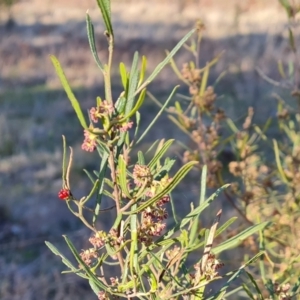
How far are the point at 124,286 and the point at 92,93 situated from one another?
5.24 meters

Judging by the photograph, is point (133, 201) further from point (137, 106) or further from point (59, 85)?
point (59, 85)

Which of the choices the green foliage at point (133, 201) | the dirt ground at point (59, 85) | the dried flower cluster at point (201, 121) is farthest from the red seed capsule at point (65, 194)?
the dirt ground at point (59, 85)

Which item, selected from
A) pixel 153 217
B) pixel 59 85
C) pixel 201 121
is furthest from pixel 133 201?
pixel 59 85

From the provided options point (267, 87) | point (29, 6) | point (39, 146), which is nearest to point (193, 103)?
point (39, 146)

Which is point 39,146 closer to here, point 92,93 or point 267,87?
point 92,93

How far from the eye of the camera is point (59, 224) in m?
3.39

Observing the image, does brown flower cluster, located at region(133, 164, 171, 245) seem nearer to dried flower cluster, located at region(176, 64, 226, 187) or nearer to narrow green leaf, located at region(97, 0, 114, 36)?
narrow green leaf, located at region(97, 0, 114, 36)

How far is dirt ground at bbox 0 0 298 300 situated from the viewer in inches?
119

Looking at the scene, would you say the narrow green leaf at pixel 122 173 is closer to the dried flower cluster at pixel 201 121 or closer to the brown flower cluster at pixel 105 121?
the brown flower cluster at pixel 105 121

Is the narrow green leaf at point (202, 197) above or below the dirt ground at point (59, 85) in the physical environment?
above

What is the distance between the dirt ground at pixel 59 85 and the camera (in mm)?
3027

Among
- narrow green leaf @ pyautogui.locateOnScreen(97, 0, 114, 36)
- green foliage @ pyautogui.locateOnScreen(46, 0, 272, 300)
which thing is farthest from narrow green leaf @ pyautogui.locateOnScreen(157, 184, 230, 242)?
narrow green leaf @ pyautogui.locateOnScreen(97, 0, 114, 36)

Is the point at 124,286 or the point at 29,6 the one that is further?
the point at 29,6

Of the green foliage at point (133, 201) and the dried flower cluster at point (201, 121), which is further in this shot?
the dried flower cluster at point (201, 121)
